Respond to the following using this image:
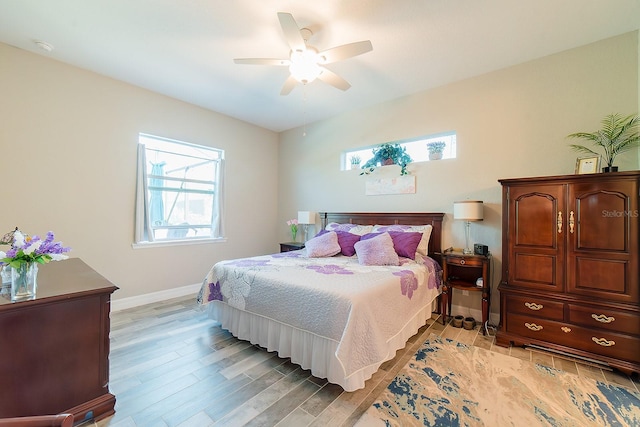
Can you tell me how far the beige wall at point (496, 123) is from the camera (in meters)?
2.62

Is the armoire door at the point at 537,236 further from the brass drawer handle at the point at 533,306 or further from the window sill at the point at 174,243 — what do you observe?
the window sill at the point at 174,243

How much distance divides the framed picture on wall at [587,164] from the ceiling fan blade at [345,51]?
2.33 meters

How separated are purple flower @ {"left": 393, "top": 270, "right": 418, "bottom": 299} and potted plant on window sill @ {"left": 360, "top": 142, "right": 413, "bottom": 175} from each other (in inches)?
69.4

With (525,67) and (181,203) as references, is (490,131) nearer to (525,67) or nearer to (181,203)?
(525,67)

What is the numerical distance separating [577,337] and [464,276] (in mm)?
1136

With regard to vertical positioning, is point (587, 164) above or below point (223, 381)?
above

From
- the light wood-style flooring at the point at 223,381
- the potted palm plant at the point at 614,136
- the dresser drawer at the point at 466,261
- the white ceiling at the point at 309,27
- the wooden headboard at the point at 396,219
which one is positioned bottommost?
the light wood-style flooring at the point at 223,381

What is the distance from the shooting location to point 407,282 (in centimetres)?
245

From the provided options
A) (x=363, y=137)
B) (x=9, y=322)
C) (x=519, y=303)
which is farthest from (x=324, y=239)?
(x=9, y=322)

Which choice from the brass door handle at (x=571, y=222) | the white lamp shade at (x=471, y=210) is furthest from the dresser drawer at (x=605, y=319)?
the white lamp shade at (x=471, y=210)

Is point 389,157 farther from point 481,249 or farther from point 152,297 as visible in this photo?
point 152,297

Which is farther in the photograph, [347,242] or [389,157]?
[389,157]

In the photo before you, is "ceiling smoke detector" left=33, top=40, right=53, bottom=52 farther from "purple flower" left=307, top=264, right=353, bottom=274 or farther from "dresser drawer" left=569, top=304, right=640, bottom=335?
"dresser drawer" left=569, top=304, right=640, bottom=335

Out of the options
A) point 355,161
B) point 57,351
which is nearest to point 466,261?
point 355,161
